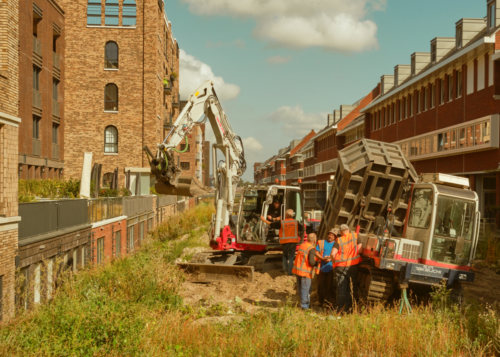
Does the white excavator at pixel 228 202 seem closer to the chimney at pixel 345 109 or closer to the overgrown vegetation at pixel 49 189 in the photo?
the overgrown vegetation at pixel 49 189

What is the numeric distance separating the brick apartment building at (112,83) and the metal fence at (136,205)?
12201 millimetres

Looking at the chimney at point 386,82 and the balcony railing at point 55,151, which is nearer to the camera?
the balcony railing at point 55,151

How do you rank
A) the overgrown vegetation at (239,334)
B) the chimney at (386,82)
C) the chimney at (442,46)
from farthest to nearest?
the chimney at (386,82), the chimney at (442,46), the overgrown vegetation at (239,334)

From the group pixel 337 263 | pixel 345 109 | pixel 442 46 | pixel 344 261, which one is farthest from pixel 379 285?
pixel 345 109

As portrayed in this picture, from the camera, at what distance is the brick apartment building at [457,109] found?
23.8 m

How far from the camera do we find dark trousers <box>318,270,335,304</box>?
1204 centimetres

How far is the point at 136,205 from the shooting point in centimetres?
2473

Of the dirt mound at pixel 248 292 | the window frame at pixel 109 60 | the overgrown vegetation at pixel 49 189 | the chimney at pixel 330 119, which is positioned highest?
the window frame at pixel 109 60

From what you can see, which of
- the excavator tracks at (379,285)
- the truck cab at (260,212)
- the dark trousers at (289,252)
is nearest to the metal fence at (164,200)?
the truck cab at (260,212)

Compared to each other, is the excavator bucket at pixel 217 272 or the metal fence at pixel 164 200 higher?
the metal fence at pixel 164 200

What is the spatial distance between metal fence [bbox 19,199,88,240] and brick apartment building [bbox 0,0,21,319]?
0.47 metres

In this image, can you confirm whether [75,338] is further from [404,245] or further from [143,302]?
[404,245]

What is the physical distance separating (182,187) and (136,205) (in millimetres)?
11081

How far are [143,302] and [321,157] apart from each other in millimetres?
57161
